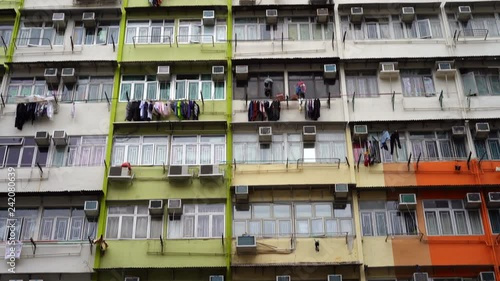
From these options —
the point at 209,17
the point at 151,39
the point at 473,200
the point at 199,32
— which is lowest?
the point at 473,200

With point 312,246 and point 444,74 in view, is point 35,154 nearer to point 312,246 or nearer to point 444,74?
point 312,246

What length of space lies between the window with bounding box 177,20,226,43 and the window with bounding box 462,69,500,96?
6.65 m

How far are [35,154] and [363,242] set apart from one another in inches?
334

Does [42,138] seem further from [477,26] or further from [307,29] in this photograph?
[477,26]

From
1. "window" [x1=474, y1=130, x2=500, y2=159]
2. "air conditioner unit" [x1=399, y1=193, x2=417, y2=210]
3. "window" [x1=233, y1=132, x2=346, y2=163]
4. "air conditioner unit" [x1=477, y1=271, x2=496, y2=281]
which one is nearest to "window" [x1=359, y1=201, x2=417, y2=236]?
"air conditioner unit" [x1=399, y1=193, x2=417, y2=210]

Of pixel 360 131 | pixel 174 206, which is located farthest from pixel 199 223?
pixel 360 131

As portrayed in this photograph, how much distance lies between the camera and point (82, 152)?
15430mm

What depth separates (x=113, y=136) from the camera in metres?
15.5

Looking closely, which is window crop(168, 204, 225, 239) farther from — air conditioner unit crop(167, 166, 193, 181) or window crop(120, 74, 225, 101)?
window crop(120, 74, 225, 101)

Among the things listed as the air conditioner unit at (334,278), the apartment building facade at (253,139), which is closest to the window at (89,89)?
the apartment building facade at (253,139)

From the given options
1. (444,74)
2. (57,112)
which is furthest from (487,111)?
(57,112)

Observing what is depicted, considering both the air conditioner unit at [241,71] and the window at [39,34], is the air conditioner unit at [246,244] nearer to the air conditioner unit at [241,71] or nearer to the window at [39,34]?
the air conditioner unit at [241,71]

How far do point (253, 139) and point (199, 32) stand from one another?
3571mm

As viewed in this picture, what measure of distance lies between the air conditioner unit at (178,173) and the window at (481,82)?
24.9ft
